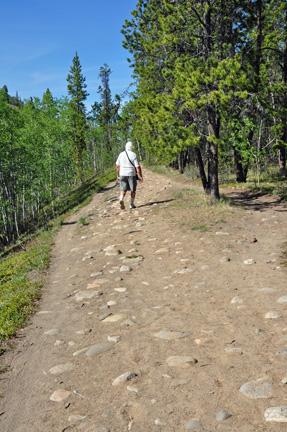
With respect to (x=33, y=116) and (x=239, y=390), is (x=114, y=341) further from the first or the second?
(x=33, y=116)

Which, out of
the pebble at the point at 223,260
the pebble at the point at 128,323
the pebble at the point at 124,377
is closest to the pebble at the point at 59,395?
the pebble at the point at 124,377

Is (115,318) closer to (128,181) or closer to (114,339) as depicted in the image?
(114,339)

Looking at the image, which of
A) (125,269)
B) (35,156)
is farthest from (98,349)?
(35,156)

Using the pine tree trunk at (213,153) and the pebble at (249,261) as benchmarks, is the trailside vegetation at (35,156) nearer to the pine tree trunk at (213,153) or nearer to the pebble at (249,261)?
the pine tree trunk at (213,153)

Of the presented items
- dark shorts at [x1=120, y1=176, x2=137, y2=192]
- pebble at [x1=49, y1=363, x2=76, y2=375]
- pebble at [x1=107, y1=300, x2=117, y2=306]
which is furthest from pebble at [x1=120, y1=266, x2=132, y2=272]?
dark shorts at [x1=120, y1=176, x2=137, y2=192]

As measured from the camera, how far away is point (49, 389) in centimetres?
341

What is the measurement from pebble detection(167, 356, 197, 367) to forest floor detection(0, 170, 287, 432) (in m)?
0.01

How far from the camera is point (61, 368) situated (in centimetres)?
376

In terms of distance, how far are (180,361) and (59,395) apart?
50.3 inches

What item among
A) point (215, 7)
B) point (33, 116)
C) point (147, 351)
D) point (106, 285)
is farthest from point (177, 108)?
point (33, 116)

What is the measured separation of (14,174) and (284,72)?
26.0 m

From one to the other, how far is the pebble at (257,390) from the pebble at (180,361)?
623 mm

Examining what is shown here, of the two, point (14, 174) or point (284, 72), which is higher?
point (284, 72)

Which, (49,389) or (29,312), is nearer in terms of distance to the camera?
(49,389)
